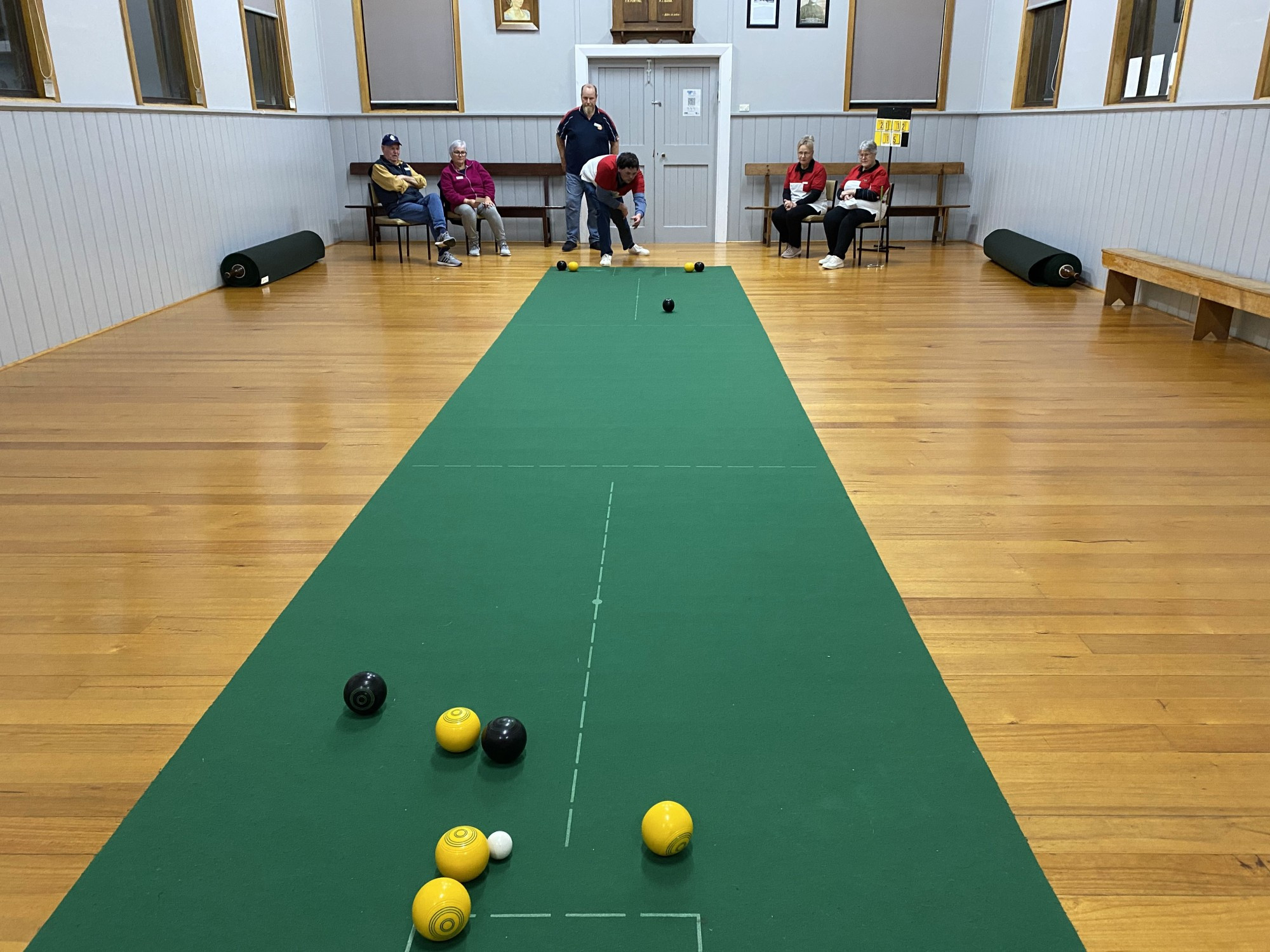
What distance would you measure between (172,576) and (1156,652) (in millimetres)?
2828

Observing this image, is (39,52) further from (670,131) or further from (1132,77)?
(1132,77)

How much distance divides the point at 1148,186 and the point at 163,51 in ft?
24.7

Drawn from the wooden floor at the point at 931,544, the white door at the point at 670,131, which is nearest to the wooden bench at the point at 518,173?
the white door at the point at 670,131

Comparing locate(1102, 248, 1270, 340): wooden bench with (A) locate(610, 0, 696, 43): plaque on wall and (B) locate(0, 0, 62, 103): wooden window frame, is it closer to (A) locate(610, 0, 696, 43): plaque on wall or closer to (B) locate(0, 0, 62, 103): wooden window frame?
(A) locate(610, 0, 696, 43): plaque on wall

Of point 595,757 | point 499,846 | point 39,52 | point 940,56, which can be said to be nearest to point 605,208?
point 940,56

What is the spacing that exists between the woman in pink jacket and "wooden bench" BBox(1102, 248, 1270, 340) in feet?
19.1

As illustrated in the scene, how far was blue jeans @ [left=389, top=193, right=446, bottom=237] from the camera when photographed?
9734 millimetres

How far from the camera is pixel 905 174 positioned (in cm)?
1102

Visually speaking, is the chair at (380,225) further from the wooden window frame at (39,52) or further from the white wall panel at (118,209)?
the wooden window frame at (39,52)

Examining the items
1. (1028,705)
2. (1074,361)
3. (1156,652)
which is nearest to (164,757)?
(1028,705)

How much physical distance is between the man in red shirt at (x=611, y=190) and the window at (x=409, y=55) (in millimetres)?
2211

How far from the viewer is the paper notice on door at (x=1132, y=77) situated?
746cm

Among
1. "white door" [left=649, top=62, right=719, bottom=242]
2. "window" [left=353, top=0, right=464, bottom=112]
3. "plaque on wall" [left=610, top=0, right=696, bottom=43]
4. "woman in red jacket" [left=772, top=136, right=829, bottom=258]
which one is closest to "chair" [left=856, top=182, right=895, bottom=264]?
"woman in red jacket" [left=772, top=136, right=829, bottom=258]

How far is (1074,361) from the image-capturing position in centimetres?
557
